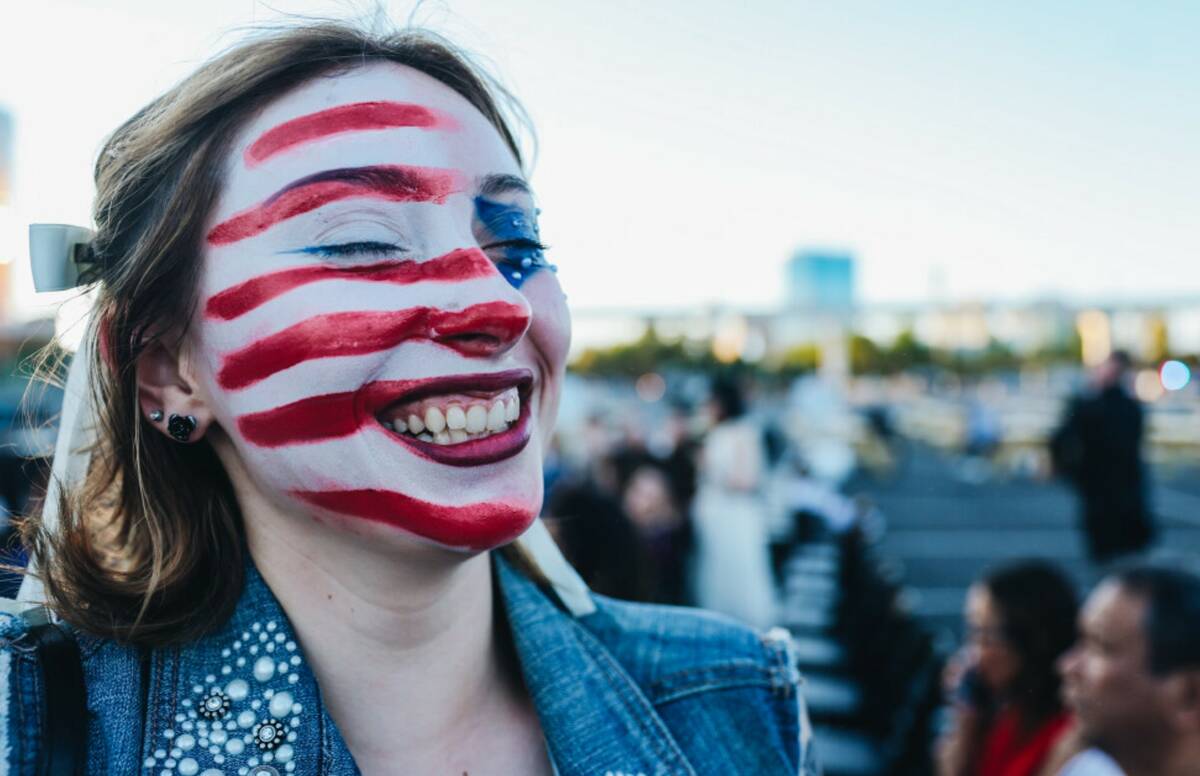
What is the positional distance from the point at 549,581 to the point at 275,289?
2.38 ft

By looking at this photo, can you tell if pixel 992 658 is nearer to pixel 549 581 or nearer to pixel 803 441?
pixel 549 581

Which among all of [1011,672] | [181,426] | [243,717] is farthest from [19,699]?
[1011,672]

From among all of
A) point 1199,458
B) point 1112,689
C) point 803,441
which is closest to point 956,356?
point 1199,458

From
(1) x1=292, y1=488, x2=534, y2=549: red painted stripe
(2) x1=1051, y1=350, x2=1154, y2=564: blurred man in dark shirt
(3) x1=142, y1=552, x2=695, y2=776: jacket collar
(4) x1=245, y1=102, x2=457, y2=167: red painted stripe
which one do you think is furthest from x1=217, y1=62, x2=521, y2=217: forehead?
(2) x1=1051, y1=350, x2=1154, y2=564: blurred man in dark shirt

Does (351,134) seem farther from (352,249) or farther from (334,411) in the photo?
(334,411)

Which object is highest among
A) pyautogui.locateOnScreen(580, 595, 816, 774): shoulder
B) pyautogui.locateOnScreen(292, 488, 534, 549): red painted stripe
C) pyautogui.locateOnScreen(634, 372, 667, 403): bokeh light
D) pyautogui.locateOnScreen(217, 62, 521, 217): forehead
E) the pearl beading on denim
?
pyautogui.locateOnScreen(217, 62, 521, 217): forehead

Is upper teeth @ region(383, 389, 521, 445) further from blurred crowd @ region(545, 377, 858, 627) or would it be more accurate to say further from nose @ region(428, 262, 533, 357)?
blurred crowd @ region(545, 377, 858, 627)

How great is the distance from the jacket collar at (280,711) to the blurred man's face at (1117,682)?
58.2 inches

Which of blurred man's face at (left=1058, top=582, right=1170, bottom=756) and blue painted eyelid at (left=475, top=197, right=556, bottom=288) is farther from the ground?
blue painted eyelid at (left=475, top=197, right=556, bottom=288)

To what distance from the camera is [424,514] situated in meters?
1.26

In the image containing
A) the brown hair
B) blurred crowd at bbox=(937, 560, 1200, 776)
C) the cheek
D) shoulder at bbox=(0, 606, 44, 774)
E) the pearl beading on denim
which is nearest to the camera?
shoulder at bbox=(0, 606, 44, 774)

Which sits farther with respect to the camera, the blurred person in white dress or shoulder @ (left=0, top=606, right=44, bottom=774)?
the blurred person in white dress

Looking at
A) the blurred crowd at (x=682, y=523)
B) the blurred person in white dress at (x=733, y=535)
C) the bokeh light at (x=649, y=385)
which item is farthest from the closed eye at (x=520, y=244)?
the bokeh light at (x=649, y=385)

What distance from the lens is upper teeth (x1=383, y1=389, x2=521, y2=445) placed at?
1298 mm
